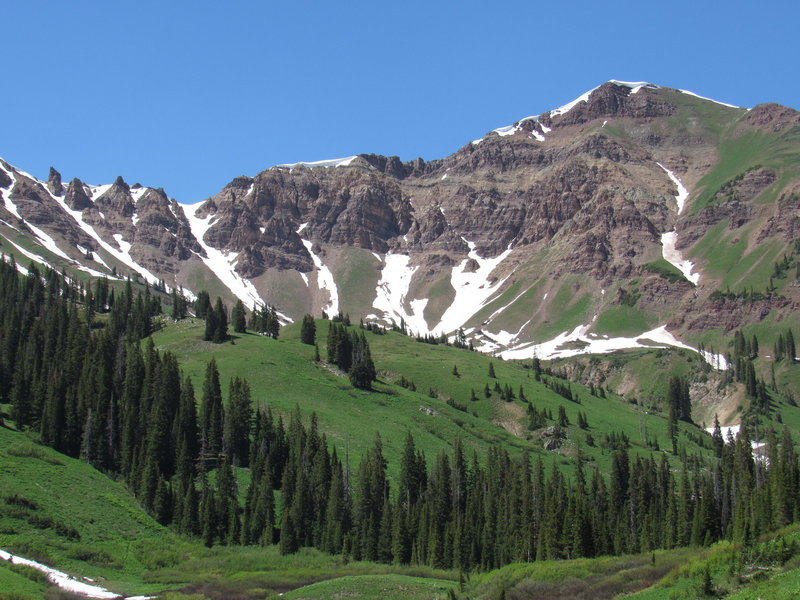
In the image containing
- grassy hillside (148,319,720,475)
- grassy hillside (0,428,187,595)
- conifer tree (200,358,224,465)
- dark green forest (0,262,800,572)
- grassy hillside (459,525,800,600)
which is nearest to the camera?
grassy hillside (459,525,800,600)

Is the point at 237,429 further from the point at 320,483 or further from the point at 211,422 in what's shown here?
the point at 320,483

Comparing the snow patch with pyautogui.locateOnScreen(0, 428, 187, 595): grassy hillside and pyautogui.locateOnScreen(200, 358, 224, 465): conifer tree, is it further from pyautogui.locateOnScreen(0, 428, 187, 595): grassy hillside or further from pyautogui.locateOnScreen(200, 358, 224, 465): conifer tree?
pyautogui.locateOnScreen(200, 358, 224, 465): conifer tree

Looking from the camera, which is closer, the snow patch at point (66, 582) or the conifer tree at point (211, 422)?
the snow patch at point (66, 582)

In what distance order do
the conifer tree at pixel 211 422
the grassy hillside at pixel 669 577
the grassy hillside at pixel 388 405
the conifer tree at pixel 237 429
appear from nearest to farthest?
the grassy hillside at pixel 669 577, the conifer tree at pixel 211 422, the conifer tree at pixel 237 429, the grassy hillside at pixel 388 405

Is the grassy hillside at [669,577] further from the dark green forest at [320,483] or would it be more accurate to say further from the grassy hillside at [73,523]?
the grassy hillside at [73,523]

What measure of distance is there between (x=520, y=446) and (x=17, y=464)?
93636 mm

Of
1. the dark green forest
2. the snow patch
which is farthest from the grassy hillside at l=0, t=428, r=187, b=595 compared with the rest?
the dark green forest

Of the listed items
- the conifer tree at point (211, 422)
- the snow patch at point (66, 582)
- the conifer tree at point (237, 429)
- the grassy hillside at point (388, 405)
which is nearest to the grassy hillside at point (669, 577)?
the snow patch at point (66, 582)

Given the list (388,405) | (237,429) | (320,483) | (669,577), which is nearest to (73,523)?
(320,483)

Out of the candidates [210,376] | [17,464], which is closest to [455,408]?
[210,376]

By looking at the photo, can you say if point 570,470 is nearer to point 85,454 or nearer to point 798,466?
point 798,466

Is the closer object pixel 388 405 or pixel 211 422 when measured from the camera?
pixel 211 422

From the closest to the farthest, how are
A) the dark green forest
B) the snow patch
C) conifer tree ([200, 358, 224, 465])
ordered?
the snow patch
the dark green forest
conifer tree ([200, 358, 224, 465])

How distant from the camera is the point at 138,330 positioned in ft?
611
